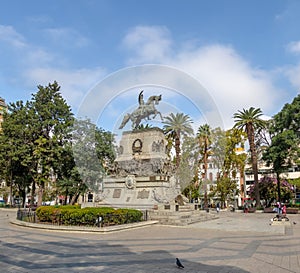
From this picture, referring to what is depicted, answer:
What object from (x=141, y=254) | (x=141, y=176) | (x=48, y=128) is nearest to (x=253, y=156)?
(x=141, y=176)

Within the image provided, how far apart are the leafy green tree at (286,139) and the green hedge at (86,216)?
2637 centimetres

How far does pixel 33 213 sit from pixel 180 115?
30.8 meters

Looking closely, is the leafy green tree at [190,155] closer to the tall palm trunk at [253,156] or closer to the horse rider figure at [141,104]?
the tall palm trunk at [253,156]

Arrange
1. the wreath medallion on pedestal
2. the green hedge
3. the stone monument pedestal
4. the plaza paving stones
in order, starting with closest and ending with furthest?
the plaza paving stones
the green hedge
the stone monument pedestal
the wreath medallion on pedestal

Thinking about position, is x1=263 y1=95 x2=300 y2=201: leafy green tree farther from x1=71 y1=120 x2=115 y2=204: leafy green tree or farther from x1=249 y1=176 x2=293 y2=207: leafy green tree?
x1=71 y1=120 x2=115 y2=204: leafy green tree

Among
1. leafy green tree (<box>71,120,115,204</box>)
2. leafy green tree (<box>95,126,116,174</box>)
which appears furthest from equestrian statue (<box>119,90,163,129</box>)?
leafy green tree (<box>95,126,116,174</box>)

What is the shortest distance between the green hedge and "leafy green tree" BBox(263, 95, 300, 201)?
26369 millimetres

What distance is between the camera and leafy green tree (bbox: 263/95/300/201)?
38531 millimetres

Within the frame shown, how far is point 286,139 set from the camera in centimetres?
3825

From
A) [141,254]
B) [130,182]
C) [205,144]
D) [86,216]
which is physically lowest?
[141,254]

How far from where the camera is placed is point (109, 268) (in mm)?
8367

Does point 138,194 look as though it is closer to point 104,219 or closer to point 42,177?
point 104,219

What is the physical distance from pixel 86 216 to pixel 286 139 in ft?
97.2

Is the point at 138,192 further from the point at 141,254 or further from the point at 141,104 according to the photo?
the point at 141,254
